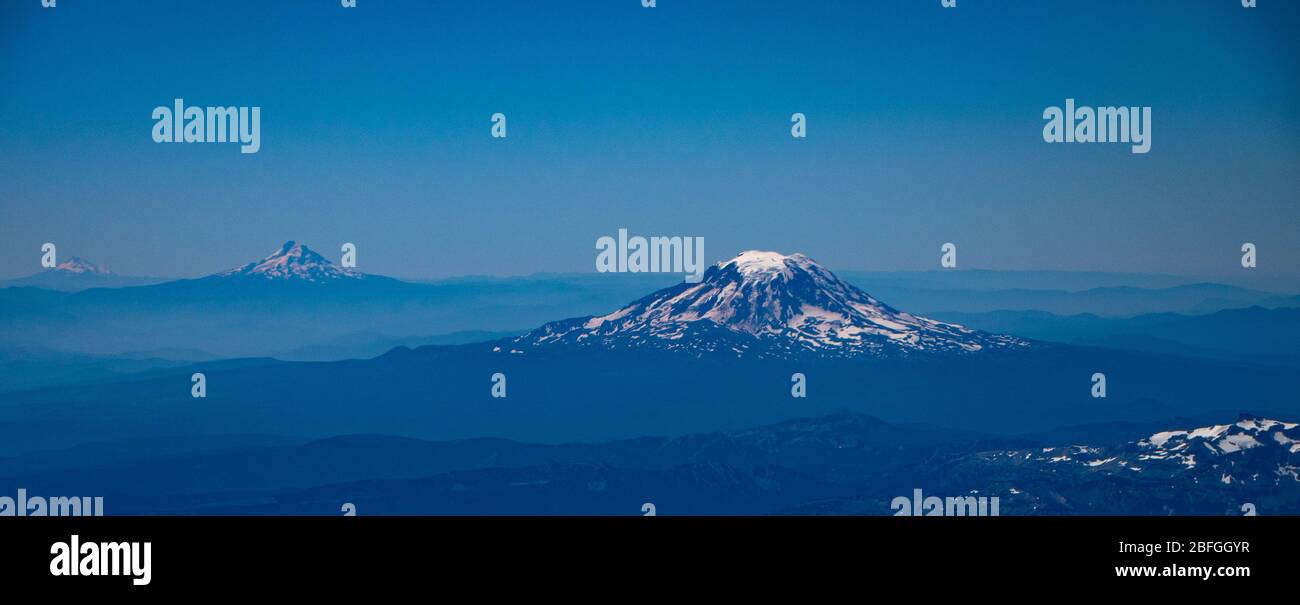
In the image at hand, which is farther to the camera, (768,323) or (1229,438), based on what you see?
(768,323)

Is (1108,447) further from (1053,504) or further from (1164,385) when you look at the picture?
(1164,385)

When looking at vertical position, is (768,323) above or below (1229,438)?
above

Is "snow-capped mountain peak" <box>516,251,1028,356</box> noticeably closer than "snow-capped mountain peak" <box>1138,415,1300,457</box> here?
No

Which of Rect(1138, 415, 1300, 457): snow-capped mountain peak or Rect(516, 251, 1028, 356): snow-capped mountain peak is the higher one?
Rect(516, 251, 1028, 356): snow-capped mountain peak

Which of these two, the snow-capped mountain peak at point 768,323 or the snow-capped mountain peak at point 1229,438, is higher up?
the snow-capped mountain peak at point 768,323

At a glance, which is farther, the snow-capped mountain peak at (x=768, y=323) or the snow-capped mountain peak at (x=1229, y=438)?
the snow-capped mountain peak at (x=768, y=323)

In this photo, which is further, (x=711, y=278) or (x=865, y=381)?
(x=711, y=278)
